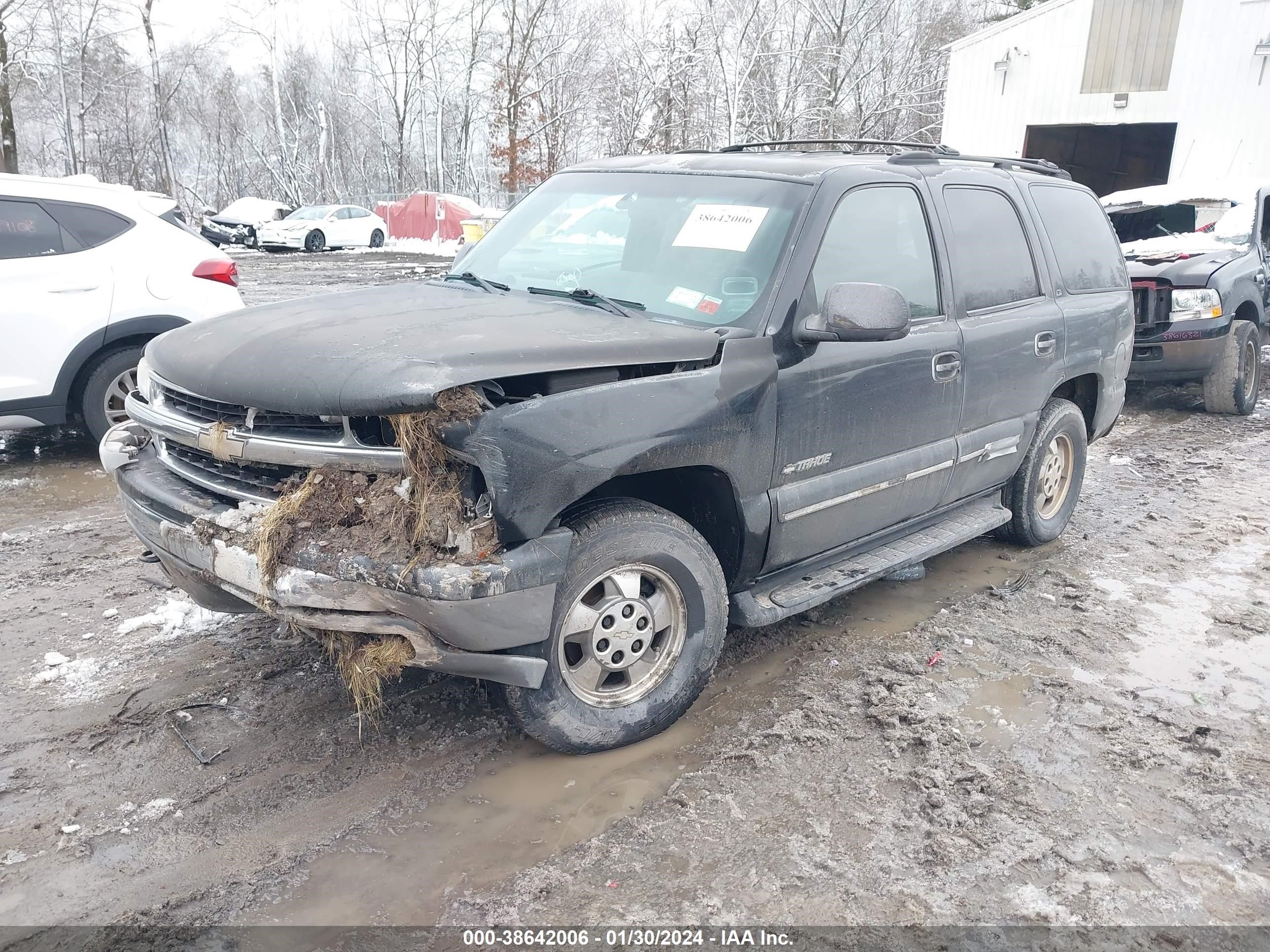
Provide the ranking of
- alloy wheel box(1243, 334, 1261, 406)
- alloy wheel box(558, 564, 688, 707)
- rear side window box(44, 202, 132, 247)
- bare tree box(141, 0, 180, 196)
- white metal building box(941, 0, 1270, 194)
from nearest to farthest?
alloy wheel box(558, 564, 688, 707) → rear side window box(44, 202, 132, 247) → alloy wheel box(1243, 334, 1261, 406) → white metal building box(941, 0, 1270, 194) → bare tree box(141, 0, 180, 196)

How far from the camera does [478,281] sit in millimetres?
4047

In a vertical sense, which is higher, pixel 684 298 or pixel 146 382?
pixel 684 298

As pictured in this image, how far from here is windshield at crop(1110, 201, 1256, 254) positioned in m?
9.32

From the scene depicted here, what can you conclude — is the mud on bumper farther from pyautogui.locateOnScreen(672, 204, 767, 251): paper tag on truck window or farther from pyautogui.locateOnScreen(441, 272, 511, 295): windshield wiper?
pyautogui.locateOnScreen(441, 272, 511, 295): windshield wiper

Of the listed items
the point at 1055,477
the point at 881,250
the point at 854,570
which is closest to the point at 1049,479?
the point at 1055,477

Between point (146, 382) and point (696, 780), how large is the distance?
2426 millimetres

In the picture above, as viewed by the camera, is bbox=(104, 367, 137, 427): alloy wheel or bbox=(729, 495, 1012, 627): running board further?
bbox=(104, 367, 137, 427): alloy wheel

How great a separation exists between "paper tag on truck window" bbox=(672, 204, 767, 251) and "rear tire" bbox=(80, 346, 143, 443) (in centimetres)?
418

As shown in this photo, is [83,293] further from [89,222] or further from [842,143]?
[842,143]

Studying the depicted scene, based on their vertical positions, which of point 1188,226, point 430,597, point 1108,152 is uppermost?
point 1108,152

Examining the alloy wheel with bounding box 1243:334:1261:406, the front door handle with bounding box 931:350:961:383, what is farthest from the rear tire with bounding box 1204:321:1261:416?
the front door handle with bounding box 931:350:961:383

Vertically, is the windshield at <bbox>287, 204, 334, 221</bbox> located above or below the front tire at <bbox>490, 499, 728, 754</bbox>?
above

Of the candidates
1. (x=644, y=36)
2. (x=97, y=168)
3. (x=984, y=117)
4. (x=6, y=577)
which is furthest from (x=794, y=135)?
(x=97, y=168)

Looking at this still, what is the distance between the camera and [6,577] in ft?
14.9
